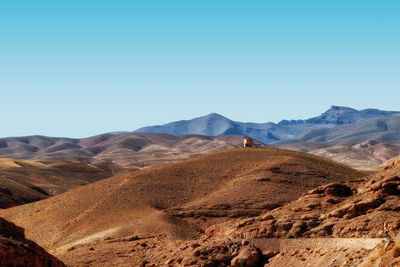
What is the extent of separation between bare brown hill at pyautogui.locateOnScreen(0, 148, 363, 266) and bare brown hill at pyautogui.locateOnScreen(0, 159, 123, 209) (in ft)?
60.0

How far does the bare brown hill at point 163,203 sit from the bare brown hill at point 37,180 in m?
18.3

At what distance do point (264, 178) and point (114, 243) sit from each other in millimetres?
18243

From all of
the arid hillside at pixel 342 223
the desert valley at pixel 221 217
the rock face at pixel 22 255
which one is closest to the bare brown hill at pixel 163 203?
the desert valley at pixel 221 217

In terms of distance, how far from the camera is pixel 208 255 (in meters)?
31.2

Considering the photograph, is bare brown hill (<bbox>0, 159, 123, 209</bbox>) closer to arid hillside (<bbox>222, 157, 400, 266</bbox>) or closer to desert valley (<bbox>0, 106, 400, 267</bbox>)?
desert valley (<bbox>0, 106, 400, 267</bbox>)

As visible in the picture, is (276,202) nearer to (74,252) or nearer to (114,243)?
(114,243)

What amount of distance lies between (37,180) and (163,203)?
52674 millimetres

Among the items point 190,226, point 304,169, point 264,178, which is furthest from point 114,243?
point 304,169

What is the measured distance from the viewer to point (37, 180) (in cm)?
10025

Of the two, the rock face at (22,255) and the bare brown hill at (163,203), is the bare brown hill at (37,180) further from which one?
the rock face at (22,255)

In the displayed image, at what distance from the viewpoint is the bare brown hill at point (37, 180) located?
3189 inches

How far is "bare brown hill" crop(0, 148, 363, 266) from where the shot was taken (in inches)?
1693

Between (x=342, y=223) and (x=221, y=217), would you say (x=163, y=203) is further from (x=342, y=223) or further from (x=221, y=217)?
(x=342, y=223)

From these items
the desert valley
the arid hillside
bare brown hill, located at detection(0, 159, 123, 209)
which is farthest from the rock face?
bare brown hill, located at detection(0, 159, 123, 209)
